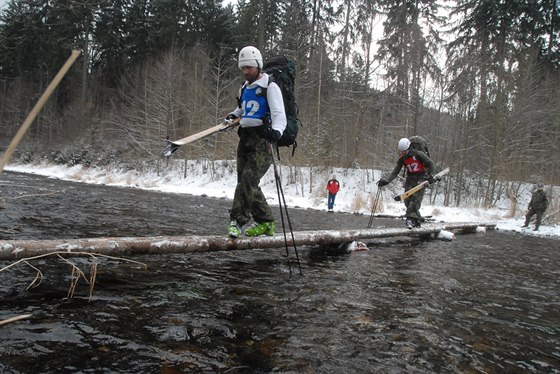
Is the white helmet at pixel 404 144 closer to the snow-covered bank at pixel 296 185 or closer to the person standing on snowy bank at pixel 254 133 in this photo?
the person standing on snowy bank at pixel 254 133

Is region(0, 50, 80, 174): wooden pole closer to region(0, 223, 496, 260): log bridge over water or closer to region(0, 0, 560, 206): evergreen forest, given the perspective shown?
region(0, 223, 496, 260): log bridge over water

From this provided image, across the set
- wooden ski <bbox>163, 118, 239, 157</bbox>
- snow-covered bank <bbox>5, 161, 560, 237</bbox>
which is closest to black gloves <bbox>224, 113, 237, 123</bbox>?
wooden ski <bbox>163, 118, 239, 157</bbox>

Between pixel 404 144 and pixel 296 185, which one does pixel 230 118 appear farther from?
pixel 296 185

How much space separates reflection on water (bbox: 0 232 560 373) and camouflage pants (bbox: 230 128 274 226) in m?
0.72

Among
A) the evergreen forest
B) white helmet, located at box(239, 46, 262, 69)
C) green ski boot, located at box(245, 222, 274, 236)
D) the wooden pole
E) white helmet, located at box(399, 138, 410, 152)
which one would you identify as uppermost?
the evergreen forest

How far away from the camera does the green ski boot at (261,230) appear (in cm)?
532

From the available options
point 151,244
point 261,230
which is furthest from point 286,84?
point 151,244

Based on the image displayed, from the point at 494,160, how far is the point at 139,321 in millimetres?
26948

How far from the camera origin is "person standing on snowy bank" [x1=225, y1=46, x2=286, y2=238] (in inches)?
193

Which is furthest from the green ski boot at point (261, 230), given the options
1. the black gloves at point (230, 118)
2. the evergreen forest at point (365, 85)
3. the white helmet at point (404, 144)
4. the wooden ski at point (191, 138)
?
the evergreen forest at point (365, 85)

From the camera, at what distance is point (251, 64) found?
5016 millimetres

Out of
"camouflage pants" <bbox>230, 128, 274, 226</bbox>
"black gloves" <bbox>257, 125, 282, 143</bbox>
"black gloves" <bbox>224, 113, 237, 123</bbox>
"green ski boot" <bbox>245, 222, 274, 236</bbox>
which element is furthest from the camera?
"black gloves" <bbox>224, 113, 237, 123</bbox>

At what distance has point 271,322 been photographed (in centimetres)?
286

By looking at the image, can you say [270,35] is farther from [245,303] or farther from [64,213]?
[245,303]
